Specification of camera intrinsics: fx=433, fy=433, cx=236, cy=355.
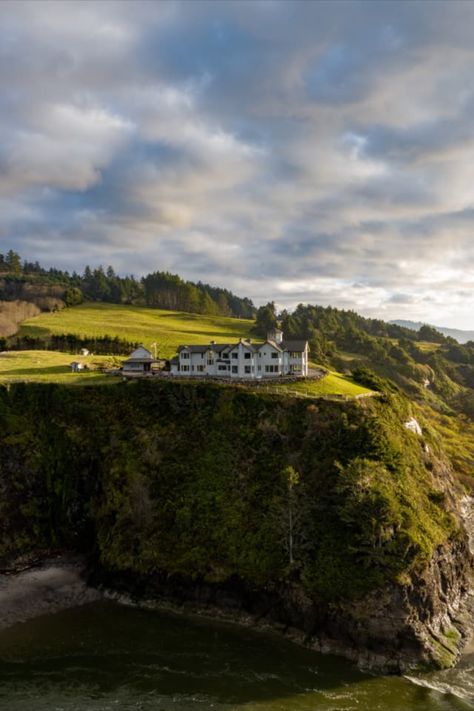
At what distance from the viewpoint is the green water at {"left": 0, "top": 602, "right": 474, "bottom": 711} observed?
3152 centimetres

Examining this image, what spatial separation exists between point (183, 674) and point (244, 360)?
130ft

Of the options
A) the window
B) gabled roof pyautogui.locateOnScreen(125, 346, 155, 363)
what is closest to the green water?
the window

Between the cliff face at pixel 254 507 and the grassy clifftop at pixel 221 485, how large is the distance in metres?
0.15

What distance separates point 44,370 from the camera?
220ft

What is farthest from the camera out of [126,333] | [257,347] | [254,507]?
[126,333]

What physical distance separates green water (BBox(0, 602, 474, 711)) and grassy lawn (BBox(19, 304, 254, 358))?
6145 centimetres

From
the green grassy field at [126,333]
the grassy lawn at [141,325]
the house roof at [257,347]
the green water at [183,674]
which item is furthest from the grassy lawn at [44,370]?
the green water at [183,674]

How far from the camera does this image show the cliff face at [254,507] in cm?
3850

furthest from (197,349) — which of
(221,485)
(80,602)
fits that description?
(80,602)

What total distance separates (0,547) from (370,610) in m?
38.4

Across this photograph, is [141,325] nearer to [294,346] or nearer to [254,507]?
[294,346]

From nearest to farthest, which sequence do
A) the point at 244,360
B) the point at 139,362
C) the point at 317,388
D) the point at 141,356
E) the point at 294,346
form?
the point at 317,388
the point at 244,360
the point at 294,346
the point at 139,362
the point at 141,356

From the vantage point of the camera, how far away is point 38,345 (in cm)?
9669

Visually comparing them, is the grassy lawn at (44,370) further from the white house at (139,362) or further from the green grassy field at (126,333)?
the white house at (139,362)
